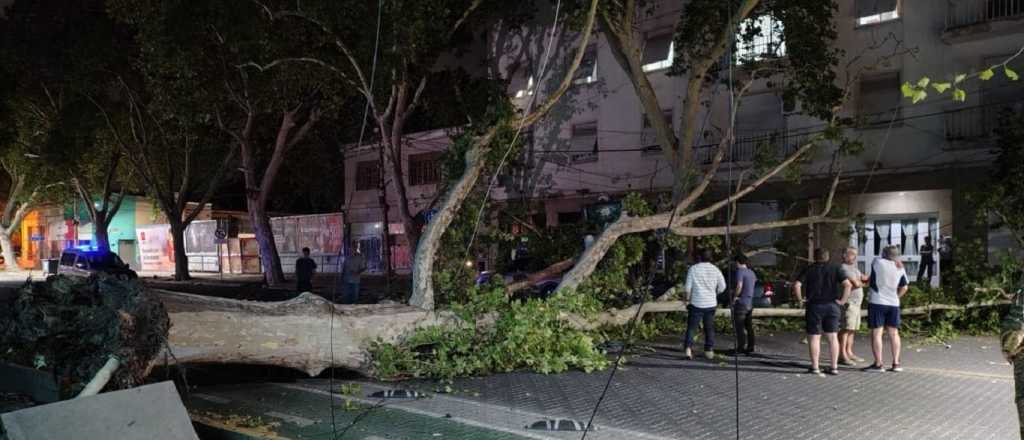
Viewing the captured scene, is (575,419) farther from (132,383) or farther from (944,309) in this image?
(944,309)

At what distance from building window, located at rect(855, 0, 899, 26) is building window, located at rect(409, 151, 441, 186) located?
16.8 m

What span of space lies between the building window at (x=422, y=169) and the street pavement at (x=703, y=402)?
2148cm

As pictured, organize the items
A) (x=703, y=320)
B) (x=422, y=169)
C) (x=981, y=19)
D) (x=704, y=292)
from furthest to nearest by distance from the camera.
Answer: (x=422, y=169)
(x=981, y=19)
(x=703, y=320)
(x=704, y=292)

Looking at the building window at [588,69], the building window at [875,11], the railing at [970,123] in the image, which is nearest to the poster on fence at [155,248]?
the building window at [588,69]

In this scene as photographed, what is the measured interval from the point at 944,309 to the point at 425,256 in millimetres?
9103

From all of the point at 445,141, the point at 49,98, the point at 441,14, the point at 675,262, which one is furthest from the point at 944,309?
the point at 49,98

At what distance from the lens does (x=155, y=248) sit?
39.6m

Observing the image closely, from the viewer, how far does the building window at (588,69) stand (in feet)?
78.4

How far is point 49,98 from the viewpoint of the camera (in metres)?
29.2

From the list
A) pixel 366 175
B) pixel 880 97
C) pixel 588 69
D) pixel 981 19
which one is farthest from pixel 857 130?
pixel 366 175

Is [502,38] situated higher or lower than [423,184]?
higher

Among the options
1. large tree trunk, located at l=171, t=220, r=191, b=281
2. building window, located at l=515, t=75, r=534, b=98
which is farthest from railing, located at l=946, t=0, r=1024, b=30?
large tree trunk, located at l=171, t=220, r=191, b=281

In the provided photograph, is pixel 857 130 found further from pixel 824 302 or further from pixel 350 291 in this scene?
pixel 350 291

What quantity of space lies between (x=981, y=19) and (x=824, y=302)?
12.3 metres
